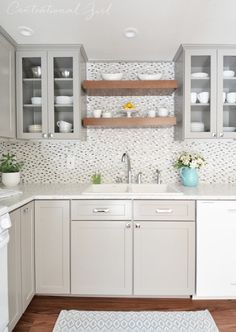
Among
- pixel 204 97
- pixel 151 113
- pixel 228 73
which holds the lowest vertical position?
pixel 151 113

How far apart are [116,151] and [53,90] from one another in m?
0.87

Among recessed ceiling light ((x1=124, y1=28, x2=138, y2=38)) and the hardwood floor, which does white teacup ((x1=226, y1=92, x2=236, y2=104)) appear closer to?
recessed ceiling light ((x1=124, y1=28, x2=138, y2=38))

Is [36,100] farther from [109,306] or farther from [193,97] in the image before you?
[109,306]

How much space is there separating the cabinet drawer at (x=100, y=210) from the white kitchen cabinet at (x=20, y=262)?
37cm

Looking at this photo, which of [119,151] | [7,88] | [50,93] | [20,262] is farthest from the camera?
[119,151]

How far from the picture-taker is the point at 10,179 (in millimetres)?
2592

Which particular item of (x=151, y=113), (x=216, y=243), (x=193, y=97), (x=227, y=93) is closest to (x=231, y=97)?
(x=227, y=93)

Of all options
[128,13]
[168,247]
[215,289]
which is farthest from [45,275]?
[128,13]

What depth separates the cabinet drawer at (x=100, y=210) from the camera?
2217 millimetres

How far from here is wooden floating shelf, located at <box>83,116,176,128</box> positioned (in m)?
2.60

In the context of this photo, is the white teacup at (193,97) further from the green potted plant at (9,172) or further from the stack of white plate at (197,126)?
the green potted plant at (9,172)

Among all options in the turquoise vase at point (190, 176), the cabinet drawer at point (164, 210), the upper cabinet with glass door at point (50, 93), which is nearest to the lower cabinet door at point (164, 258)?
the cabinet drawer at point (164, 210)

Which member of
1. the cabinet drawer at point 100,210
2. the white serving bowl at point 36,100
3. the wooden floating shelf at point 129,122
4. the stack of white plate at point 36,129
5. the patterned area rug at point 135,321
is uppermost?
the white serving bowl at point 36,100

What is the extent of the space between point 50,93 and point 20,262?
1473 mm
